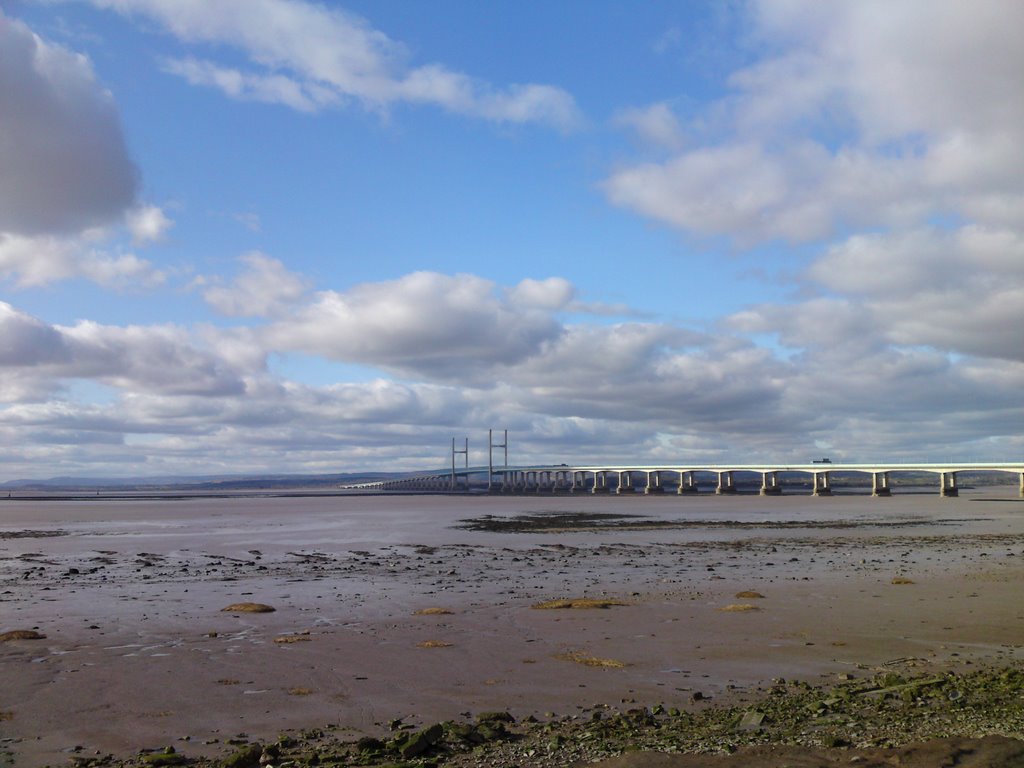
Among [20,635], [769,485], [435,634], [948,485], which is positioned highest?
[20,635]

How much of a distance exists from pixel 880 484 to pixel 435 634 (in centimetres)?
16575

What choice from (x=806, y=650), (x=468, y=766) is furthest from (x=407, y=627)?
(x=468, y=766)

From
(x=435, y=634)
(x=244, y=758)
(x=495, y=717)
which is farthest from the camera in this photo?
(x=435, y=634)

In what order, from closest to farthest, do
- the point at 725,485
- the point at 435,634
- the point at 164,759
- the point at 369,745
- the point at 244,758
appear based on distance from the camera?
the point at 244,758 < the point at 164,759 < the point at 369,745 < the point at 435,634 < the point at 725,485

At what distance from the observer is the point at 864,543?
129ft

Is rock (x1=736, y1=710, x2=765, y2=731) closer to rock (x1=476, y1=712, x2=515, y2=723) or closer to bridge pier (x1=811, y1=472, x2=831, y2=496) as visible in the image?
rock (x1=476, y1=712, x2=515, y2=723)

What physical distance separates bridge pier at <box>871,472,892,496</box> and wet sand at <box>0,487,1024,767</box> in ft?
422

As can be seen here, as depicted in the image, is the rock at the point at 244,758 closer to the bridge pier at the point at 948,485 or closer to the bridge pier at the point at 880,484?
the bridge pier at the point at 948,485

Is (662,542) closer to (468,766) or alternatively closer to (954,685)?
(954,685)

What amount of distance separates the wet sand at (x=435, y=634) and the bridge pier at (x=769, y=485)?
139 metres

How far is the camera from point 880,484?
535 feet

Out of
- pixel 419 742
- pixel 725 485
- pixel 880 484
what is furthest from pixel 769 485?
pixel 419 742

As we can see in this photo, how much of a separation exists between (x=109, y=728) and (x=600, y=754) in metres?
6.11

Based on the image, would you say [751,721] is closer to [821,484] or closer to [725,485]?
[821,484]
